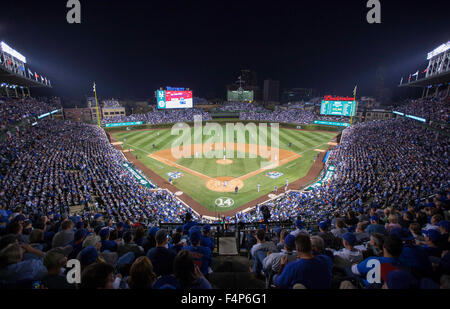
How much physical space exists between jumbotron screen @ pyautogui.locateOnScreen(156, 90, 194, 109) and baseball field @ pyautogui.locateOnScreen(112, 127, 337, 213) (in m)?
17.4

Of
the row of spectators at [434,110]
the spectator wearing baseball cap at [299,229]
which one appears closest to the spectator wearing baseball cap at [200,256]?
the spectator wearing baseball cap at [299,229]

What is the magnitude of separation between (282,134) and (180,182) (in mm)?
33918

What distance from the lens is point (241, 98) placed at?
9025cm

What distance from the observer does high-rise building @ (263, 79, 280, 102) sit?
14300 cm

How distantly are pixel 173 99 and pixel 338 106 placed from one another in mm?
46214

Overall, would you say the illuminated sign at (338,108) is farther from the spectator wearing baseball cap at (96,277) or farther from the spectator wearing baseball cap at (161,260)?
the spectator wearing baseball cap at (96,277)

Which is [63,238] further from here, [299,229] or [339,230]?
[339,230]

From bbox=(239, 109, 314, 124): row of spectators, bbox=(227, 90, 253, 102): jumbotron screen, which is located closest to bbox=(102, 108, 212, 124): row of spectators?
bbox=(239, 109, 314, 124): row of spectators

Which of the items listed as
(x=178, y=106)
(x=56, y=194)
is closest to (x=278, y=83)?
(x=178, y=106)

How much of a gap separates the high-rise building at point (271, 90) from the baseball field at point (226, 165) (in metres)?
102

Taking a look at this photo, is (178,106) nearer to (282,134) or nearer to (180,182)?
(282,134)

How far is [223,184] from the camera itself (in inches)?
1004

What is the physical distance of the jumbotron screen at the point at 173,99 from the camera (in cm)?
6319

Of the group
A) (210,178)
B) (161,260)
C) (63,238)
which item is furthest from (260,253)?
(210,178)
